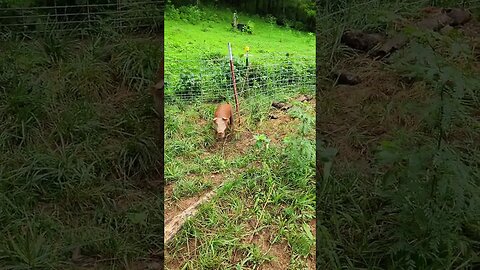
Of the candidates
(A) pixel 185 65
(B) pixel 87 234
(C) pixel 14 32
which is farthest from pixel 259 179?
(C) pixel 14 32

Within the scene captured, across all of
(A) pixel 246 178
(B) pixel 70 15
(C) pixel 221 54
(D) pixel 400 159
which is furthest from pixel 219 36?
(B) pixel 70 15

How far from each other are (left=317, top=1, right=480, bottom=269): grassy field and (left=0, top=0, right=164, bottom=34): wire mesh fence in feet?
3.80

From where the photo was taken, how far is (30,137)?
9.83ft

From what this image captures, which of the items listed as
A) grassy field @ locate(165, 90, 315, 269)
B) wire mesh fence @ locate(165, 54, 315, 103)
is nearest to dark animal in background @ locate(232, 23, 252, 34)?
wire mesh fence @ locate(165, 54, 315, 103)

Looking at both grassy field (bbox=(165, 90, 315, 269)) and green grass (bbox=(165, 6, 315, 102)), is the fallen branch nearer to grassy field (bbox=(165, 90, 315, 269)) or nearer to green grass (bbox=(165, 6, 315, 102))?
grassy field (bbox=(165, 90, 315, 269))

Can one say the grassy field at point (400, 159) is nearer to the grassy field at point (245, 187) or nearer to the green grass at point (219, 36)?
the grassy field at point (245, 187)

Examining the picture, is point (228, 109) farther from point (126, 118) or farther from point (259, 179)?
point (126, 118)

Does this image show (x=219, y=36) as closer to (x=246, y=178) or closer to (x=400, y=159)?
(x=246, y=178)

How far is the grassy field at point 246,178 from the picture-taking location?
6.88ft

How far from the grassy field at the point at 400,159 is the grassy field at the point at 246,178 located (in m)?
0.15

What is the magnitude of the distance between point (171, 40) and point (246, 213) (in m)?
0.68

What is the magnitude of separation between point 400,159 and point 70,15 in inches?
92.0

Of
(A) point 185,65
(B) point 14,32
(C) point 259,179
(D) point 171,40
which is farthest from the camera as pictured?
(B) point 14,32

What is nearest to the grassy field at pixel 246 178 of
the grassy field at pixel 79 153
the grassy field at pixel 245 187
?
the grassy field at pixel 245 187
